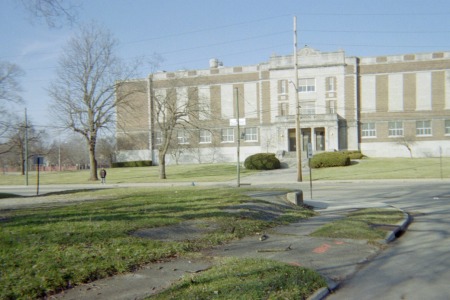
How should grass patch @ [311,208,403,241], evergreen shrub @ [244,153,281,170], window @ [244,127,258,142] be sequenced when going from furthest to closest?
window @ [244,127,258,142] → evergreen shrub @ [244,153,281,170] → grass patch @ [311,208,403,241]

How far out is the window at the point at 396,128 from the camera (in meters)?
58.0

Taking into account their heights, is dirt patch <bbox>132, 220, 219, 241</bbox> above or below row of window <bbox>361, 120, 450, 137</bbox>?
below

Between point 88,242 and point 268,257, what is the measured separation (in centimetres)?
326

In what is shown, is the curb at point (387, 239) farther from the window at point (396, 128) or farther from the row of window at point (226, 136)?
the row of window at point (226, 136)

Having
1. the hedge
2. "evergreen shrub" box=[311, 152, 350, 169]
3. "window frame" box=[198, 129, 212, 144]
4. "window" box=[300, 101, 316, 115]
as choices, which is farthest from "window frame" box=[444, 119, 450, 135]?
the hedge

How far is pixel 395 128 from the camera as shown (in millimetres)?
58188

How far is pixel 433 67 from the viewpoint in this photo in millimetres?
57031

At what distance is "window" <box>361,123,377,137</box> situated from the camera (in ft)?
193

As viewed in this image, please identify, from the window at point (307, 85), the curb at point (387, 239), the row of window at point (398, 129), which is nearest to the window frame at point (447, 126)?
the row of window at point (398, 129)

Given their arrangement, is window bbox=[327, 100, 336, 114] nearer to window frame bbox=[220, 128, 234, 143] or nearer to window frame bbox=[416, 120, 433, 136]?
window frame bbox=[416, 120, 433, 136]

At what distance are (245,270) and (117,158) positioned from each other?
67925 millimetres

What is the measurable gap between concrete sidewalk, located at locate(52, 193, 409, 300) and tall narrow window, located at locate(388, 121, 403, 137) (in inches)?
2016

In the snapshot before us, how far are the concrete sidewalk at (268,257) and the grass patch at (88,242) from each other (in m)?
0.32

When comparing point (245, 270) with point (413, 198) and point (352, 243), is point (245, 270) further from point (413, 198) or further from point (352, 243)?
point (413, 198)
